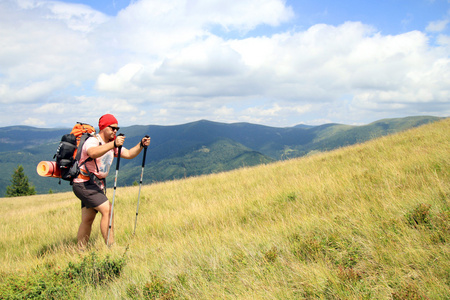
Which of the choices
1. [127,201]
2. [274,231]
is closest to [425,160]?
[274,231]

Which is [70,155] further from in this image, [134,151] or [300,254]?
[300,254]

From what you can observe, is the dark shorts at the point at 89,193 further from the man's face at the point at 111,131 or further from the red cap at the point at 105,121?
the red cap at the point at 105,121

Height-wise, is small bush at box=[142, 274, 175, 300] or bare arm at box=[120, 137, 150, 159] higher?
bare arm at box=[120, 137, 150, 159]

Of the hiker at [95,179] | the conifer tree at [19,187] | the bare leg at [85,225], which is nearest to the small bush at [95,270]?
the hiker at [95,179]

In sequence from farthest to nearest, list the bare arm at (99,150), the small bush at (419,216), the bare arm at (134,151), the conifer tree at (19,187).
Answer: the conifer tree at (19,187), the bare arm at (134,151), the bare arm at (99,150), the small bush at (419,216)

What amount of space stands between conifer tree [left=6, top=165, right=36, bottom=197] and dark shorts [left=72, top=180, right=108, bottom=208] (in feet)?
293

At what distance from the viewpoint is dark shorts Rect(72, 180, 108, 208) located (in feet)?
16.5

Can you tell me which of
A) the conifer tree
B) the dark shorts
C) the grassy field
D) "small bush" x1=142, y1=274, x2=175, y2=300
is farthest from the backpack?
the conifer tree

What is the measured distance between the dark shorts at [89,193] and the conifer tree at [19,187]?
8940 centimetres

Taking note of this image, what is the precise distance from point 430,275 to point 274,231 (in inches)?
80.8

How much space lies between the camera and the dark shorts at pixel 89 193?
5.03 m

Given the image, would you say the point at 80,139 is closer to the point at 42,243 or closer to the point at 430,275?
the point at 42,243

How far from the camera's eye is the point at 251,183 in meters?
9.02

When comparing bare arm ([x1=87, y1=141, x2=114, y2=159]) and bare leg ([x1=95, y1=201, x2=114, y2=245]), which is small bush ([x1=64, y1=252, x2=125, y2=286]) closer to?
bare leg ([x1=95, y1=201, x2=114, y2=245])
